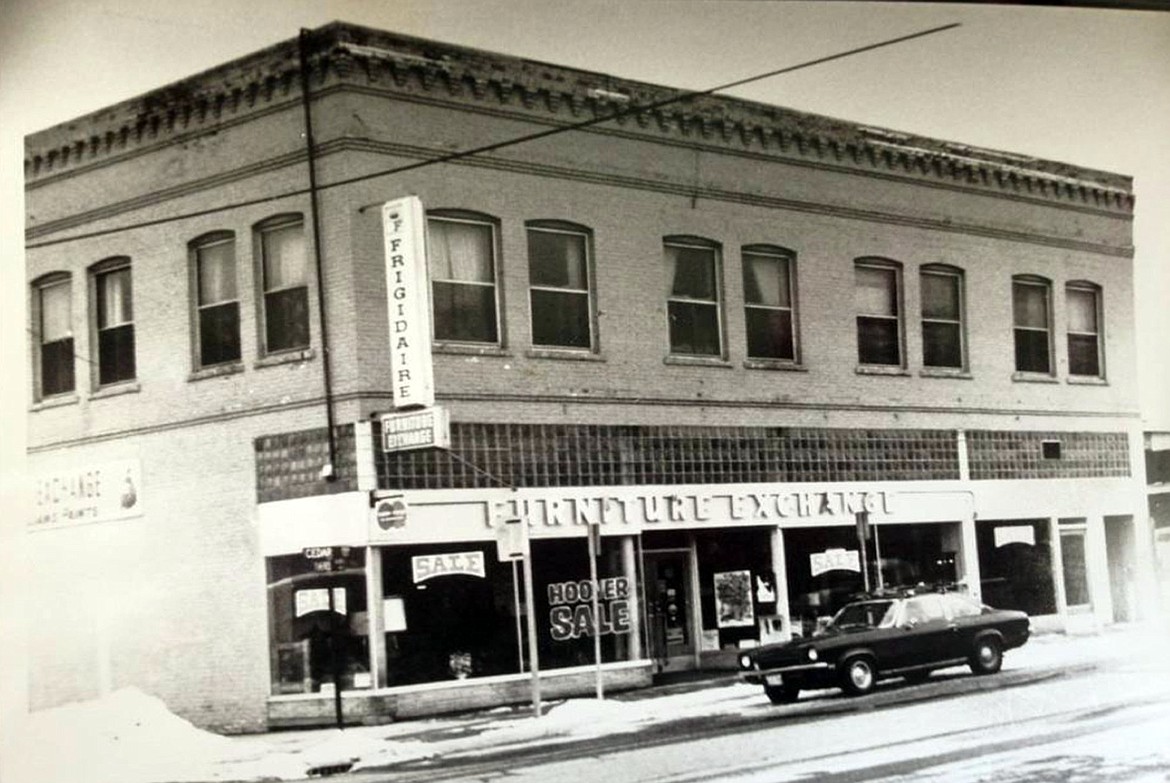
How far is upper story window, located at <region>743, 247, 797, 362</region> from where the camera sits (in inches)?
286

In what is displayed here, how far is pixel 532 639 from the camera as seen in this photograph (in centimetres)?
640

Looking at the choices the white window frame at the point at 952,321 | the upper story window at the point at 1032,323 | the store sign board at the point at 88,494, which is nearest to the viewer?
the store sign board at the point at 88,494

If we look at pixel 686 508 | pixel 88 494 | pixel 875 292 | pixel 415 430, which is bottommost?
pixel 686 508

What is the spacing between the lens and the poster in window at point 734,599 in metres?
6.98

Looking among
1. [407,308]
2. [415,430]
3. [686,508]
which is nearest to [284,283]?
[407,308]

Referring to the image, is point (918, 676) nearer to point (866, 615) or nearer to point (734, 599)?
point (866, 615)

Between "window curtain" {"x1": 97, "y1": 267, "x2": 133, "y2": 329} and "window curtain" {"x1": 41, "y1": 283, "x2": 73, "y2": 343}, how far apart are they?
0.14 m

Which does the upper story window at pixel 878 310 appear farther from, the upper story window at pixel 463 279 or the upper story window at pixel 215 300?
the upper story window at pixel 215 300

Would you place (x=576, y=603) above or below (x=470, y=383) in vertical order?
below

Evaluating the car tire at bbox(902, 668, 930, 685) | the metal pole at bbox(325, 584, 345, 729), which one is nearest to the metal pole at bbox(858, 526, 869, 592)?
the car tire at bbox(902, 668, 930, 685)

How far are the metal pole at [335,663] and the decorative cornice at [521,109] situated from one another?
2211 mm

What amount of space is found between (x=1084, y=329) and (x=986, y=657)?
83.8 inches

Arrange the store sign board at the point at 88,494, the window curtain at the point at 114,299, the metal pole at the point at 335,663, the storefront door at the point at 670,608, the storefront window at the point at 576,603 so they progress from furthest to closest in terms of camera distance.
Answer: the storefront door at the point at 670,608 → the storefront window at the point at 576,603 → the window curtain at the point at 114,299 → the metal pole at the point at 335,663 → the store sign board at the point at 88,494

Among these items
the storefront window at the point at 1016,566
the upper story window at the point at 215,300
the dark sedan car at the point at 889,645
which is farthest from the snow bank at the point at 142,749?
the storefront window at the point at 1016,566
